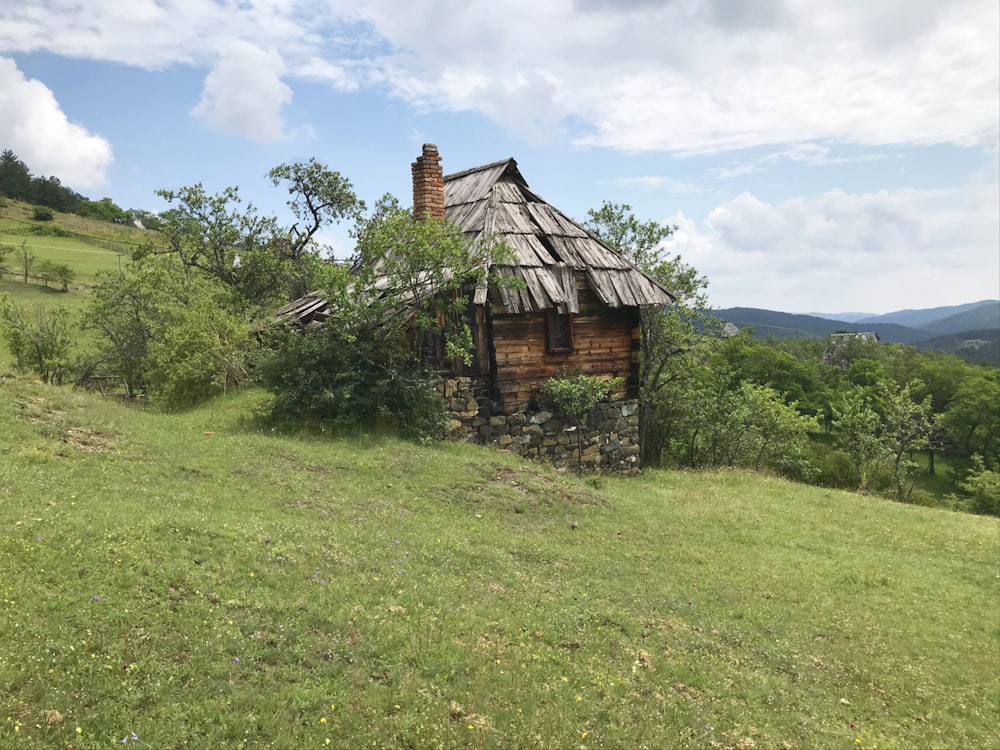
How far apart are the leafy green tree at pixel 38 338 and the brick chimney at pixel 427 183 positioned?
1636 cm

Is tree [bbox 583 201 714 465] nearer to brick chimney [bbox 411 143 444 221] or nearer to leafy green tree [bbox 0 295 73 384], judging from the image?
brick chimney [bbox 411 143 444 221]

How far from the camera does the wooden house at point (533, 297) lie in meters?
16.7

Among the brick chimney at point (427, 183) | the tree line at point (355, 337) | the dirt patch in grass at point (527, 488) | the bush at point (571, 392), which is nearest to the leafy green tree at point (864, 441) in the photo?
the tree line at point (355, 337)

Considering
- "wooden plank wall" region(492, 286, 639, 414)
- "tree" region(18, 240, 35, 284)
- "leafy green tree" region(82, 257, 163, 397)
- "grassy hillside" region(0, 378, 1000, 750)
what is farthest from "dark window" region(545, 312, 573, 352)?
"tree" region(18, 240, 35, 284)

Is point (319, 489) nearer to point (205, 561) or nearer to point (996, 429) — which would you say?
point (205, 561)

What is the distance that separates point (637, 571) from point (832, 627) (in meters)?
3.02

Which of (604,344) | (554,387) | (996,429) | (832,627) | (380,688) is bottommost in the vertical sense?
(996,429)

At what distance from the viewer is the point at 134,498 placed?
860cm

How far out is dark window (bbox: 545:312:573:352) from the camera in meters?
17.7

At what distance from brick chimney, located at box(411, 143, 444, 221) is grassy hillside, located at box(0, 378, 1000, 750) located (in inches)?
290

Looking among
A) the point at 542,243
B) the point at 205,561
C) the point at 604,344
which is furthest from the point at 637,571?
the point at 542,243

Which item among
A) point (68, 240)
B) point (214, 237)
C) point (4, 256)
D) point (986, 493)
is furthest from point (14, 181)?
point (986, 493)

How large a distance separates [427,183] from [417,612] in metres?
13.2

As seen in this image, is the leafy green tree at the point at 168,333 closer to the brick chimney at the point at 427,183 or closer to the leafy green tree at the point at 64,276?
the brick chimney at the point at 427,183
